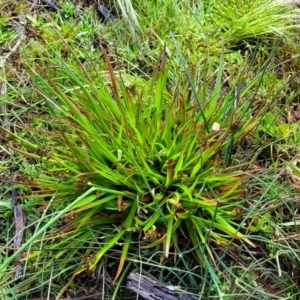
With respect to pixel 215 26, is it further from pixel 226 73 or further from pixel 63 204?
pixel 63 204

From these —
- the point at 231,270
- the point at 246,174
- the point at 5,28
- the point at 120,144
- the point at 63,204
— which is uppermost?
the point at 5,28

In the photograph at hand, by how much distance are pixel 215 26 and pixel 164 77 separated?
67cm

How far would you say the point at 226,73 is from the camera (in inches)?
86.9

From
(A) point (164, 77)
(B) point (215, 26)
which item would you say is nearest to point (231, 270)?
(A) point (164, 77)

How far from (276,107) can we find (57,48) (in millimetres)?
961

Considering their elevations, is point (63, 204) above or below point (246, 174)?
above

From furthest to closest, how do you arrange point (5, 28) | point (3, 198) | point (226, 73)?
point (5, 28), point (226, 73), point (3, 198)

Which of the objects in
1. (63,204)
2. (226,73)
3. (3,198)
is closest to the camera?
(63,204)

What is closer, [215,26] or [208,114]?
[208,114]

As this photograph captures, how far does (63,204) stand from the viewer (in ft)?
5.77

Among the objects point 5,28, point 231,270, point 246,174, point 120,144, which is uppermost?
point 5,28

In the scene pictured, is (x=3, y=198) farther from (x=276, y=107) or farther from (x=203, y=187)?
(x=276, y=107)

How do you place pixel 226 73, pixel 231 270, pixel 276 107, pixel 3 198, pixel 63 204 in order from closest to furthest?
pixel 231 270, pixel 63 204, pixel 3 198, pixel 276 107, pixel 226 73

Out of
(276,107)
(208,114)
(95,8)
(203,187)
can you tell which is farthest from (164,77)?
(95,8)
